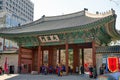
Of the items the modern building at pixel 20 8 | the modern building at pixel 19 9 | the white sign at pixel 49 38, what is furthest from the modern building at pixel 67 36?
the modern building at pixel 20 8

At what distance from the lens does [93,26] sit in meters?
20.7

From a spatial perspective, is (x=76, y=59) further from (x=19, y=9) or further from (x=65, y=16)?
(x=19, y=9)

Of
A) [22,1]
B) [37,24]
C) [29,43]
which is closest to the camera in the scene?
[29,43]

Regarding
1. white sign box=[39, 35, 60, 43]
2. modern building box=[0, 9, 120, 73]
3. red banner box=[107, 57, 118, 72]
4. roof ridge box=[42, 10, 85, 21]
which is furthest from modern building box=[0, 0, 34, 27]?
red banner box=[107, 57, 118, 72]

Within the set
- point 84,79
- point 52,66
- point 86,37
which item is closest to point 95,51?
point 86,37

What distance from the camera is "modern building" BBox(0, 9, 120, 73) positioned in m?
21.5

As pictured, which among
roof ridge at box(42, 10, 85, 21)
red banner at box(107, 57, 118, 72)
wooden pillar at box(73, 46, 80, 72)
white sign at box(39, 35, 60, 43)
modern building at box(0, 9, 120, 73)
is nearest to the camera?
red banner at box(107, 57, 118, 72)

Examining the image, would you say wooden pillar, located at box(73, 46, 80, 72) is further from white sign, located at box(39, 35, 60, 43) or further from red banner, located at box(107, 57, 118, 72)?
red banner, located at box(107, 57, 118, 72)

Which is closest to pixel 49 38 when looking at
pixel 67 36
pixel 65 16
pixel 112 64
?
pixel 67 36

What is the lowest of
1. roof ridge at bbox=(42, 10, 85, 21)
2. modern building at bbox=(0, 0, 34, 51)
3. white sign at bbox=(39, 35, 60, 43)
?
white sign at bbox=(39, 35, 60, 43)

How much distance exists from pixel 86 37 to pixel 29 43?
7621 mm

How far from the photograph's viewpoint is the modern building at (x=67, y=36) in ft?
70.6

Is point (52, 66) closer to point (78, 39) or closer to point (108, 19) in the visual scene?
point (78, 39)

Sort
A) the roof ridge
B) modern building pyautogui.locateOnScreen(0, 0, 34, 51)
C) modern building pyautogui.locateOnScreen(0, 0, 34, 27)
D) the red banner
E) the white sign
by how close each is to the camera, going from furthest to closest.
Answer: modern building pyautogui.locateOnScreen(0, 0, 34, 27) < modern building pyautogui.locateOnScreen(0, 0, 34, 51) < the roof ridge < the white sign < the red banner
